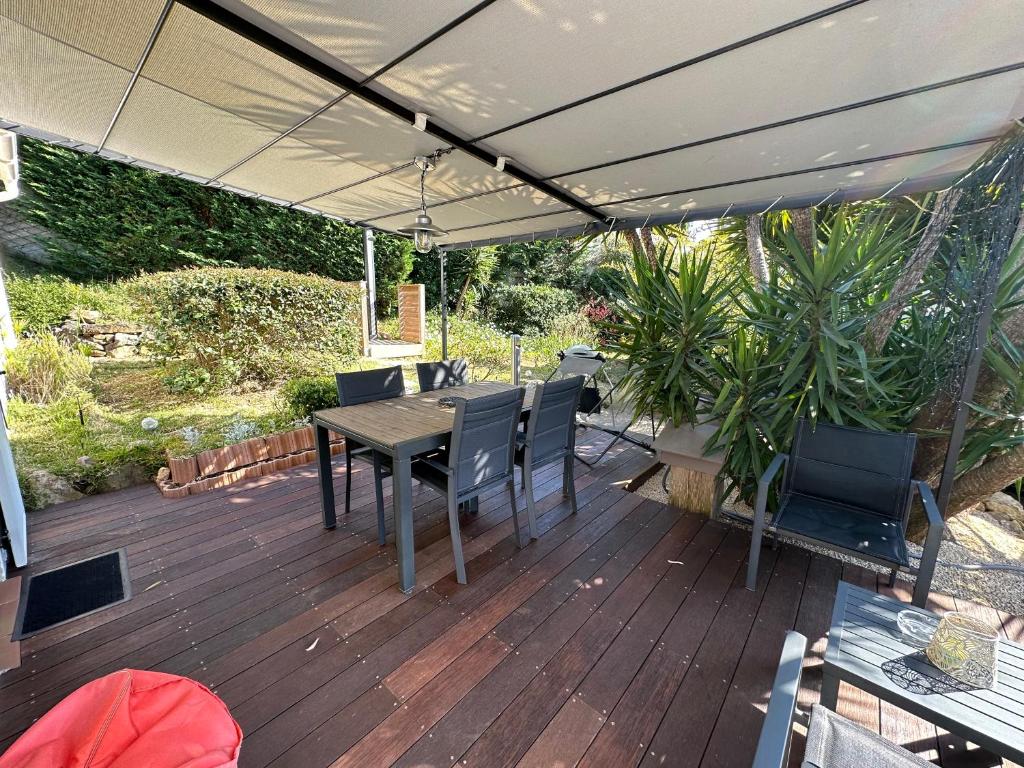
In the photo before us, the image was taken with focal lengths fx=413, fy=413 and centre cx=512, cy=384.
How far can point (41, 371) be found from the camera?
13.6 feet

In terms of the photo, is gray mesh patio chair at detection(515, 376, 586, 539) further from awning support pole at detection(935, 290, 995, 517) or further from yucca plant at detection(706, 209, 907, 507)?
awning support pole at detection(935, 290, 995, 517)

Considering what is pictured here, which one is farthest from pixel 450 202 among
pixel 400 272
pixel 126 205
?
pixel 126 205

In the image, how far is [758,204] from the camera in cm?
306

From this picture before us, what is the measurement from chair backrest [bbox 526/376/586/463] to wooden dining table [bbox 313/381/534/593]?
279 mm

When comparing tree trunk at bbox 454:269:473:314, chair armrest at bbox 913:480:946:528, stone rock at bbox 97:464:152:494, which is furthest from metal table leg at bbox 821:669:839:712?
tree trunk at bbox 454:269:473:314

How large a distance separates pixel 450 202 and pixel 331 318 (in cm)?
244

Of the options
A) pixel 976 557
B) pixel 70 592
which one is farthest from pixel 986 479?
pixel 70 592

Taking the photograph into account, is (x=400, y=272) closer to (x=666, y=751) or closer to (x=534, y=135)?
(x=534, y=135)

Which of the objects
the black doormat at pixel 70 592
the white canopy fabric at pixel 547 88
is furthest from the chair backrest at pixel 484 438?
the black doormat at pixel 70 592

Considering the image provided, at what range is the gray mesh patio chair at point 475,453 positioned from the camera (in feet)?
6.97

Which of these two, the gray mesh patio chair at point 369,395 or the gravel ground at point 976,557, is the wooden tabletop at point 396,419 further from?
the gravel ground at point 976,557

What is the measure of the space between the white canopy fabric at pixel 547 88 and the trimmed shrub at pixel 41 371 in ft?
8.64

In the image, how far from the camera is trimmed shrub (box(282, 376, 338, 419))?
407 centimetres

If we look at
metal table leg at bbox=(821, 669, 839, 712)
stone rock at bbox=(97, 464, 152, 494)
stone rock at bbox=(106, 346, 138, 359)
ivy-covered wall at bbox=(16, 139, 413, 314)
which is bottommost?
stone rock at bbox=(97, 464, 152, 494)
